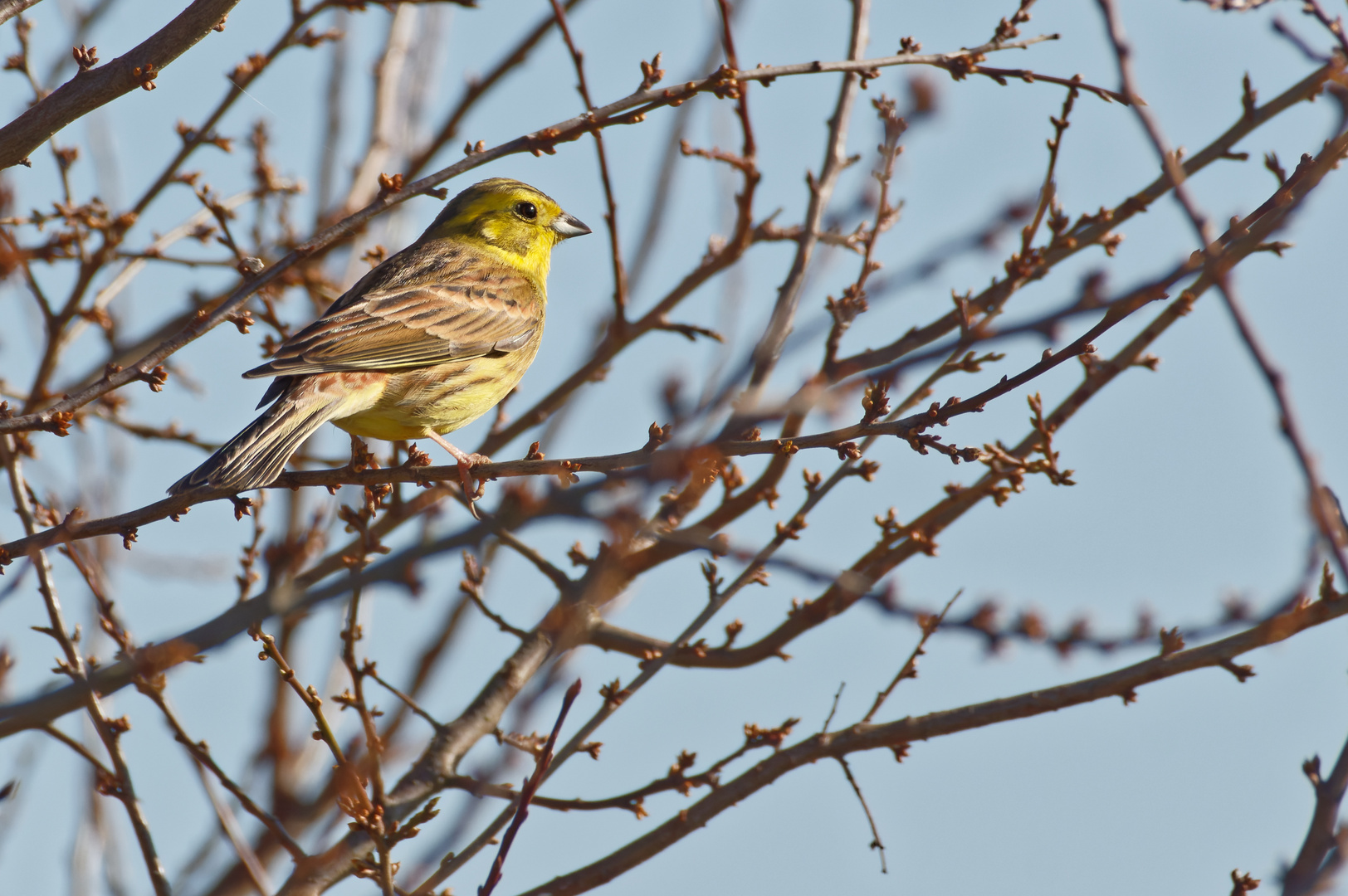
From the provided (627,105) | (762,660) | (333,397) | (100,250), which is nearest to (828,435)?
(627,105)

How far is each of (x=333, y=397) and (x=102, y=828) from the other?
2.78m

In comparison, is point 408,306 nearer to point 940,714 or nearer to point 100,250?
point 100,250

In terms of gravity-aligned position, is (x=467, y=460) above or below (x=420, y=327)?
below

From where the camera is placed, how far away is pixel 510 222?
802 cm

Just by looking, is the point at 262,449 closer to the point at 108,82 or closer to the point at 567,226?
the point at 108,82

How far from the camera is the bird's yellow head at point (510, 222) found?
8.02m

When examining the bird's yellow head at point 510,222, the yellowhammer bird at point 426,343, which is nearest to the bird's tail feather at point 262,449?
the yellowhammer bird at point 426,343

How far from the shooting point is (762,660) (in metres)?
5.07

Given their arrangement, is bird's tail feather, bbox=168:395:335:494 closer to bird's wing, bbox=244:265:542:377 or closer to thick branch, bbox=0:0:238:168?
bird's wing, bbox=244:265:542:377

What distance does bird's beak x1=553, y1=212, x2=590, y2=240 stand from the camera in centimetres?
813

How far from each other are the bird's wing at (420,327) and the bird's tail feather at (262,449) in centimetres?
19

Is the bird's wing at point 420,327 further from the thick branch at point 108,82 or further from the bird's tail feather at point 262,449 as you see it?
the thick branch at point 108,82

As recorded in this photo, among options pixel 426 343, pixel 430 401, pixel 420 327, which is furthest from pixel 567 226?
pixel 430 401

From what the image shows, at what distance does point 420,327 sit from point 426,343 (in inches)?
6.0
